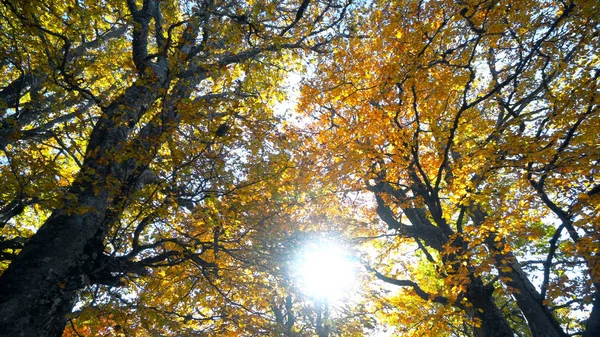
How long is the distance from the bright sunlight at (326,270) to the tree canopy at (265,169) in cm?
27

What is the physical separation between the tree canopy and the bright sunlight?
269 mm

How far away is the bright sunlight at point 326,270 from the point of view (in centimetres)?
730

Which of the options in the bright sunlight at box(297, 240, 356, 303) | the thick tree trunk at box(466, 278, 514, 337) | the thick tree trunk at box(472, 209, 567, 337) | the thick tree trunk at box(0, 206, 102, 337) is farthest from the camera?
the bright sunlight at box(297, 240, 356, 303)

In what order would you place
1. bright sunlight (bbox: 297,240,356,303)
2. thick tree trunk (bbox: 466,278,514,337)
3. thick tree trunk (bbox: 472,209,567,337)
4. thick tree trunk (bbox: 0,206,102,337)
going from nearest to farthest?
thick tree trunk (bbox: 0,206,102,337)
thick tree trunk (bbox: 466,278,514,337)
thick tree trunk (bbox: 472,209,567,337)
bright sunlight (bbox: 297,240,356,303)

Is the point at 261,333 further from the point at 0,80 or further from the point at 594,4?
the point at 0,80

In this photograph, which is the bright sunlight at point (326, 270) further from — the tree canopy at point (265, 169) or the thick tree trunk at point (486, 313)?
the thick tree trunk at point (486, 313)

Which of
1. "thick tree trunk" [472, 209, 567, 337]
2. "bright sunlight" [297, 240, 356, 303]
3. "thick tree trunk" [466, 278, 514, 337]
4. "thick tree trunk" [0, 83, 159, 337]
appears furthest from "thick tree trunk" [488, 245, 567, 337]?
"thick tree trunk" [0, 83, 159, 337]

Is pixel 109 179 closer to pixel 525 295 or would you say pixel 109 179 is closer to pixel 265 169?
pixel 265 169

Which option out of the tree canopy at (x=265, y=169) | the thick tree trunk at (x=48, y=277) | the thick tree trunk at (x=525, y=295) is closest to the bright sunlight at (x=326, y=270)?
the tree canopy at (x=265, y=169)

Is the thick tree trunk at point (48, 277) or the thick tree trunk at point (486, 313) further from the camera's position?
the thick tree trunk at point (486, 313)

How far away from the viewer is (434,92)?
7148 mm

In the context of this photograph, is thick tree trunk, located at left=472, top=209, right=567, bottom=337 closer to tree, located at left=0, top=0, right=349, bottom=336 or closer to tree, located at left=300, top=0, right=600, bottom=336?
tree, located at left=300, top=0, right=600, bottom=336

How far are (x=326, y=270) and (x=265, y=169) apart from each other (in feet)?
15.4

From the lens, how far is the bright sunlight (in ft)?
23.9
